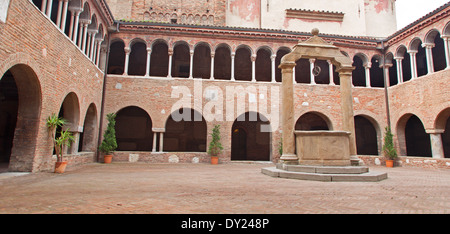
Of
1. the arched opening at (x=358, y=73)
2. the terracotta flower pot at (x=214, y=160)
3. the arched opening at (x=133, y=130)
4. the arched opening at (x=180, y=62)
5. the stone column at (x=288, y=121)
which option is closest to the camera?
the stone column at (x=288, y=121)

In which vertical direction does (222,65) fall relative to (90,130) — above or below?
above

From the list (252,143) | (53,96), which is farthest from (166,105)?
(252,143)

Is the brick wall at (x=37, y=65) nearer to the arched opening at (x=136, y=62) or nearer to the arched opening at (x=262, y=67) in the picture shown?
the arched opening at (x=136, y=62)

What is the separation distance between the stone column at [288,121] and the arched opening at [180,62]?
34.8 feet

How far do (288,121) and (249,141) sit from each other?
10806mm

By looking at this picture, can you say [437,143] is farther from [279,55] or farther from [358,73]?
[279,55]

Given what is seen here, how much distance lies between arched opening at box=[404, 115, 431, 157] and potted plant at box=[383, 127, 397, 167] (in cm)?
300

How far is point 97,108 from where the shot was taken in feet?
47.3

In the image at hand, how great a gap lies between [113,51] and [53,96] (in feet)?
31.8

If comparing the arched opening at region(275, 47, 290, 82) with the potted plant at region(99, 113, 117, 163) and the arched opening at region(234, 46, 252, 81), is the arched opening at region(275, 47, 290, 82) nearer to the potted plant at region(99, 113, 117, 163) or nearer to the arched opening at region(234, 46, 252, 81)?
the arched opening at region(234, 46, 252, 81)

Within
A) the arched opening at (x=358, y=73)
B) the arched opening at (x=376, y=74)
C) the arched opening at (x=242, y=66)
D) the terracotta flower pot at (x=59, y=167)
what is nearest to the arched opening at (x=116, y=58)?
the arched opening at (x=242, y=66)

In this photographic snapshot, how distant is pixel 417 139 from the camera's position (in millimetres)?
18844

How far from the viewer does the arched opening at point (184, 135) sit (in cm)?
1905

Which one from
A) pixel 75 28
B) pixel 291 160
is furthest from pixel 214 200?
pixel 75 28
